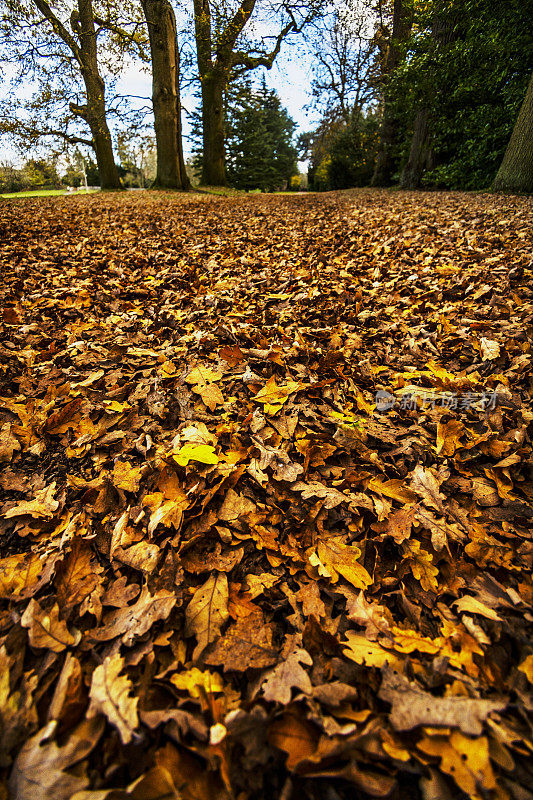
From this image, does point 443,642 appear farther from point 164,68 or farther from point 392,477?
point 164,68

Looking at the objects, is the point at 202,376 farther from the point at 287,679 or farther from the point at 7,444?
the point at 287,679

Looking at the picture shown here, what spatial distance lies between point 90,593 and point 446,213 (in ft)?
24.5

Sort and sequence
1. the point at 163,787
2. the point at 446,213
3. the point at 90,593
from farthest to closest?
1. the point at 446,213
2. the point at 90,593
3. the point at 163,787

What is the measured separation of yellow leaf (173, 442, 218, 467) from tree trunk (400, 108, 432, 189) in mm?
14486

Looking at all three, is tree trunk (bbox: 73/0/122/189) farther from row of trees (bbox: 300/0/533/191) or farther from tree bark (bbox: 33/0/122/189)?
row of trees (bbox: 300/0/533/191)

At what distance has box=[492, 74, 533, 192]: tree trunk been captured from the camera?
7.57 meters

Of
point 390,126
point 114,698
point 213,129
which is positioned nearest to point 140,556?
point 114,698

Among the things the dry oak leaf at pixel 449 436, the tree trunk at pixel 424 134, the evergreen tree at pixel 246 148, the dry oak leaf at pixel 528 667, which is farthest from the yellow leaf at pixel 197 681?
the evergreen tree at pixel 246 148

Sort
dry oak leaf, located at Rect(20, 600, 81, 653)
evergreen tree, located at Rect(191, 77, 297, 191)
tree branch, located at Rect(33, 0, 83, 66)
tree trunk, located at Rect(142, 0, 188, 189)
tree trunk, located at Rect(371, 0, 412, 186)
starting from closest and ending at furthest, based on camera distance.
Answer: dry oak leaf, located at Rect(20, 600, 81, 653) < tree trunk, located at Rect(142, 0, 188, 189) < tree branch, located at Rect(33, 0, 83, 66) < tree trunk, located at Rect(371, 0, 412, 186) < evergreen tree, located at Rect(191, 77, 297, 191)

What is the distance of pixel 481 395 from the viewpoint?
1.96 meters

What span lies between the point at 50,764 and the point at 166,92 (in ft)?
53.5

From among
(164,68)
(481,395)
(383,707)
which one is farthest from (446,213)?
(164,68)

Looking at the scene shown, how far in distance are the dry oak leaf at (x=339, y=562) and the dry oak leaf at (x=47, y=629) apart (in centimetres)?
79

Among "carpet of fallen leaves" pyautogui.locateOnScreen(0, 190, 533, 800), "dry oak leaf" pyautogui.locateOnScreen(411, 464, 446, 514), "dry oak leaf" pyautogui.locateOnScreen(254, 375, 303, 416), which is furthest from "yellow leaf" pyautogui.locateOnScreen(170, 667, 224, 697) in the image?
"dry oak leaf" pyautogui.locateOnScreen(254, 375, 303, 416)
